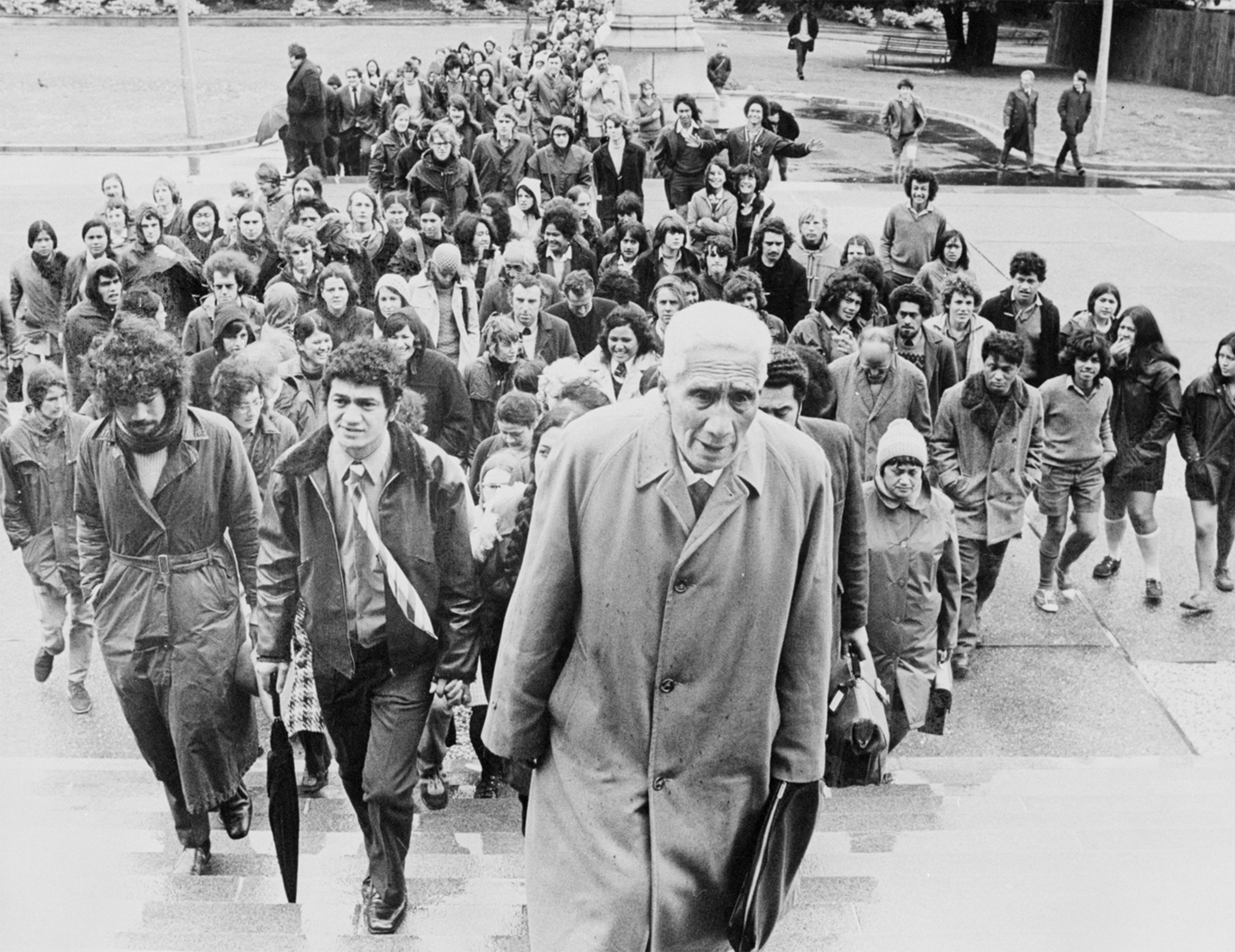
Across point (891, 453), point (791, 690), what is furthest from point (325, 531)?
point (891, 453)

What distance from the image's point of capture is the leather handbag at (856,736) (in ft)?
14.9

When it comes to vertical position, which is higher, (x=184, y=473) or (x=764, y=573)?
(x=764, y=573)

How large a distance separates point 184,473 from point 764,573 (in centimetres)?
266

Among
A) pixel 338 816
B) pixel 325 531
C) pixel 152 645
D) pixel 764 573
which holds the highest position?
pixel 764 573

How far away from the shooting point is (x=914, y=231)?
11.9 metres

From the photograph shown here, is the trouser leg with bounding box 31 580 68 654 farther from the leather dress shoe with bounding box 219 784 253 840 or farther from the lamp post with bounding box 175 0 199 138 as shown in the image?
the lamp post with bounding box 175 0 199 138

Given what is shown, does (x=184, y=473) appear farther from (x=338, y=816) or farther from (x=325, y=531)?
(x=338, y=816)

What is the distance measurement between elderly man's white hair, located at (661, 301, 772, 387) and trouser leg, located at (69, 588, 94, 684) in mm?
4733

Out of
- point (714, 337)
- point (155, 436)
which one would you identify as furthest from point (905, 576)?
point (714, 337)

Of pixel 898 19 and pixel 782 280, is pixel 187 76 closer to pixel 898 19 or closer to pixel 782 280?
pixel 782 280

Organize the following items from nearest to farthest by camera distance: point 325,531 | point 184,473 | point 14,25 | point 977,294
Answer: point 325,531, point 184,473, point 977,294, point 14,25

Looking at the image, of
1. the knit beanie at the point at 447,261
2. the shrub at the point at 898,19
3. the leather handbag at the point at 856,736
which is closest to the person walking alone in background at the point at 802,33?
the shrub at the point at 898,19

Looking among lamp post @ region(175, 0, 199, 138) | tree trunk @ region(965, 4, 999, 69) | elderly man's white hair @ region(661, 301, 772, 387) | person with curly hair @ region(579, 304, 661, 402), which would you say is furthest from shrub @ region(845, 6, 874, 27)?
elderly man's white hair @ region(661, 301, 772, 387)

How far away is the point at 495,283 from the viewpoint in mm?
9633
